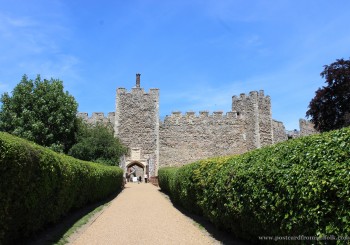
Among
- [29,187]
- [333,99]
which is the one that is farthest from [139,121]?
[29,187]

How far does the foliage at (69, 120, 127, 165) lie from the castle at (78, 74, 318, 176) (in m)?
6.99

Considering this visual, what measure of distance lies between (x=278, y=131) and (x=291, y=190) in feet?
109

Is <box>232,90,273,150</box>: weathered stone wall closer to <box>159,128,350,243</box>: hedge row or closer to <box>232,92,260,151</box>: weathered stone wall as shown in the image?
<box>232,92,260,151</box>: weathered stone wall

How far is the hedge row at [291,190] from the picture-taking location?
3.61 metres

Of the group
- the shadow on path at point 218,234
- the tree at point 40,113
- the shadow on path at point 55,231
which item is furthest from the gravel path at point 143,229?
the tree at point 40,113

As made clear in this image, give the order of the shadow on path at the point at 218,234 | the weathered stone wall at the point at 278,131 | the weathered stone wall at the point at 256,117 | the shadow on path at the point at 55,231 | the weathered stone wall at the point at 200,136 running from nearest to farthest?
the shadow on path at the point at 55,231, the shadow on path at the point at 218,234, the weathered stone wall at the point at 256,117, the weathered stone wall at the point at 200,136, the weathered stone wall at the point at 278,131

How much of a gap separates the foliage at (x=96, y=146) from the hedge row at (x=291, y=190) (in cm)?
1766

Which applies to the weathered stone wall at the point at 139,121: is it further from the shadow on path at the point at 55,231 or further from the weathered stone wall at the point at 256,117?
the shadow on path at the point at 55,231

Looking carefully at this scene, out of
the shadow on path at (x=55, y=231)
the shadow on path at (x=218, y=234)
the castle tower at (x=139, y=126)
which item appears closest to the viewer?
the shadow on path at (x=55, y=231)

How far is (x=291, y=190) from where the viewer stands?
430 cm

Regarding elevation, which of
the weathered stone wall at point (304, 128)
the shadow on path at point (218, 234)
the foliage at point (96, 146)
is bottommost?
the shadow on path at point (218, 234)

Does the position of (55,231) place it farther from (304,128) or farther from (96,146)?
(304,128)

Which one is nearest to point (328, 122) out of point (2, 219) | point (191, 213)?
point (191, 213)

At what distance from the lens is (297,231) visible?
13.5ft
